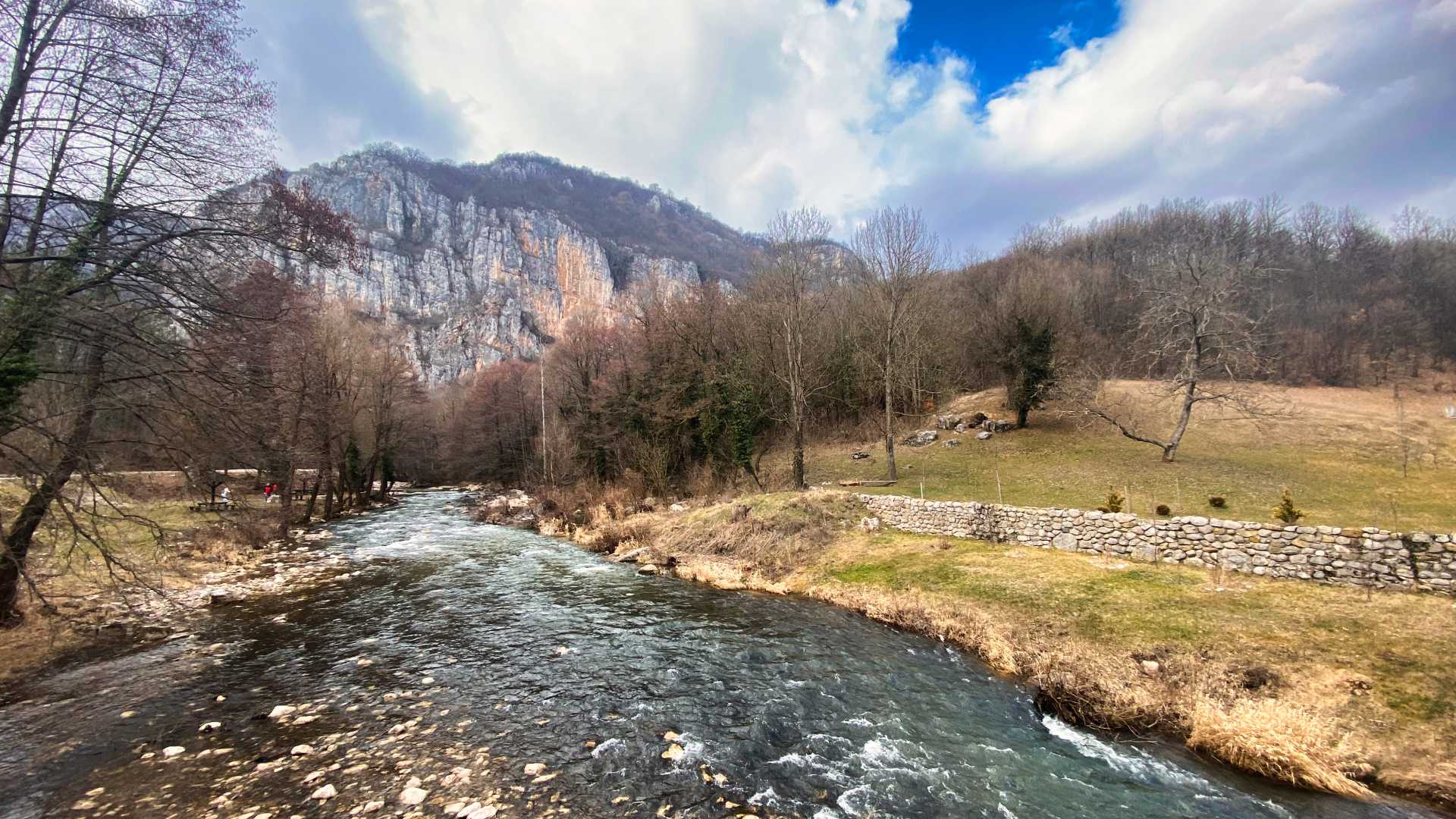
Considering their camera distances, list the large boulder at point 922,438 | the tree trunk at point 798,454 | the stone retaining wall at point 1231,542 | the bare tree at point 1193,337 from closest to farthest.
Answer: the stone retaining wall at point 1231,542 → the bare tree at point 1193,337 → the tree trunk at point 798,454 → the large boulder at point 922,438

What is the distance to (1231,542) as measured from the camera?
41.8 feet

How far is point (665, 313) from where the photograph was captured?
37938 millimetres

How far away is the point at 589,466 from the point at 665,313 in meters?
12.5

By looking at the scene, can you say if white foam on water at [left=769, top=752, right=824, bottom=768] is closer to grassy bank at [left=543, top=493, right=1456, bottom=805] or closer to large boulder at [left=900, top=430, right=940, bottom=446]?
grassy bank at [left=543, top=493, right=1456, bottom=805]

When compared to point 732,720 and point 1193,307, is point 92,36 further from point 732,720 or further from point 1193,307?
point 1193,307

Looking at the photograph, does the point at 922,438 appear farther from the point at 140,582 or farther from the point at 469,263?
the point at 469,263

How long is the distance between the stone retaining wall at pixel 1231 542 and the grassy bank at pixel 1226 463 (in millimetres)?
3941

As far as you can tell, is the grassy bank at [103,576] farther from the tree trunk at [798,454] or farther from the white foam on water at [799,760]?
the tree trunk at [798,454]

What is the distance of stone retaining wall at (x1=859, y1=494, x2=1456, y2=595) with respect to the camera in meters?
10.4

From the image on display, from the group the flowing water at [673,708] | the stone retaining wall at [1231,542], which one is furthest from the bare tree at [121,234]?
the stone retaining wall at [1231,542]

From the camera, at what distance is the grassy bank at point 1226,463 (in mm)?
18578

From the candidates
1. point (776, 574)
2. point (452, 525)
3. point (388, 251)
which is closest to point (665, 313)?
point (452, 525)

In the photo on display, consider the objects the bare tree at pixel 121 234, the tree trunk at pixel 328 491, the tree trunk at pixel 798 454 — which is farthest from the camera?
the tree trunk at pixel 328 491

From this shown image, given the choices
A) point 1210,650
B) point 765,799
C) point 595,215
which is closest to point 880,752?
point 765,799
